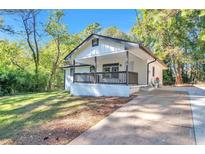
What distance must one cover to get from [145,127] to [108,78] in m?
5.67

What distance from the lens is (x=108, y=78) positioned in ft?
31.9

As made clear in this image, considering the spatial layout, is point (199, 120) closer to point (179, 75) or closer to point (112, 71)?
point (112, 71)

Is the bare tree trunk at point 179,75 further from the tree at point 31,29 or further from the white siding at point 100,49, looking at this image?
the tree at point 31,29

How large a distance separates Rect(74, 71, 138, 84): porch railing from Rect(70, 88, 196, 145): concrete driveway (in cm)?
302

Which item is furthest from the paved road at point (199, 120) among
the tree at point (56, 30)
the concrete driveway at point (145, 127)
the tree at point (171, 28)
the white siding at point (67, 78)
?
the tree at point (56, 30)

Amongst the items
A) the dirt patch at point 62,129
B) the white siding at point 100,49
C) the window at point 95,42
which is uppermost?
the window at point 95,42

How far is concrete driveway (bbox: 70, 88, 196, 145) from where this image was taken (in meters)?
3.57

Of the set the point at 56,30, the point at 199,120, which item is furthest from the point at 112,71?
the point at 56,30

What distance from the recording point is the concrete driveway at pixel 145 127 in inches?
140

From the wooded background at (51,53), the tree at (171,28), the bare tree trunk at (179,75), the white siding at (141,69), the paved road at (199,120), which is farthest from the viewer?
the bare tree trunk at (179,75)

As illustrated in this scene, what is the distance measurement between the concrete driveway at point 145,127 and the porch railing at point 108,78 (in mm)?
3018
